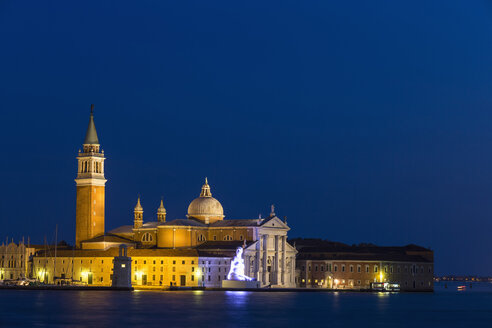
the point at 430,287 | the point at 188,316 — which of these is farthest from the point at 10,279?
the point at 188,316

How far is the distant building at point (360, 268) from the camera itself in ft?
397

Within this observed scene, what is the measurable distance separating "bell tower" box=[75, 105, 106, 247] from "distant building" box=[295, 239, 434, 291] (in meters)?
24.1

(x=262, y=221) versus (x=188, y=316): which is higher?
(x=262, y=221)

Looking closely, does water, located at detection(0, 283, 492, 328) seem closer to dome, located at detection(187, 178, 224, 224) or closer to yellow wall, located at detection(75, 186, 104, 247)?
yellow wall, located at detection(75, 186, 104, 247)

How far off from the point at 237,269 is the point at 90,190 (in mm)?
18705

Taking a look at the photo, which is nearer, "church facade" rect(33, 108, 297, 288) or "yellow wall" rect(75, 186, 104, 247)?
"church facade" rect(33, 108, 297, 288)

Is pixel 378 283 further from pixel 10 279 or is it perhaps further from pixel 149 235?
pixel 10 279

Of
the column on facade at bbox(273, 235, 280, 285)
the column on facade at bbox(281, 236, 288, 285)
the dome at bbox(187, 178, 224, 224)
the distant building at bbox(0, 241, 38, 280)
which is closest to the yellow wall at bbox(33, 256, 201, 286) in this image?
the distant building at bbox(0, 241, 38, 280)

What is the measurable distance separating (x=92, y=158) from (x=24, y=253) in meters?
14.5

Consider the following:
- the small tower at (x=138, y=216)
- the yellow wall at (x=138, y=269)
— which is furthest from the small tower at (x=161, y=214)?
the yellow wall at (x=138, y=269)

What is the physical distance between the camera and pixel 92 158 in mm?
113938

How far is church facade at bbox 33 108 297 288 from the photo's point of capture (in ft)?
352

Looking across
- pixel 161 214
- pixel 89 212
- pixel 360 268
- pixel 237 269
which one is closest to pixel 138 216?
pixel 161 214

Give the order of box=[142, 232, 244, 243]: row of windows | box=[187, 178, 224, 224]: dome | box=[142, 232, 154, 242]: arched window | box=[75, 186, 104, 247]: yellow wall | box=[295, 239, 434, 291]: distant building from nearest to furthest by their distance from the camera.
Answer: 1. box=[142, 232, 244, 243]: row of windows
2. box=[75, 186, 104, 247]: yellow wall
3. box=[187, 178, 224, 224]: dome
4. box=[142, 232, 154, 242]: arched window
5. box=[295, 239, 434, 291]: distant building
